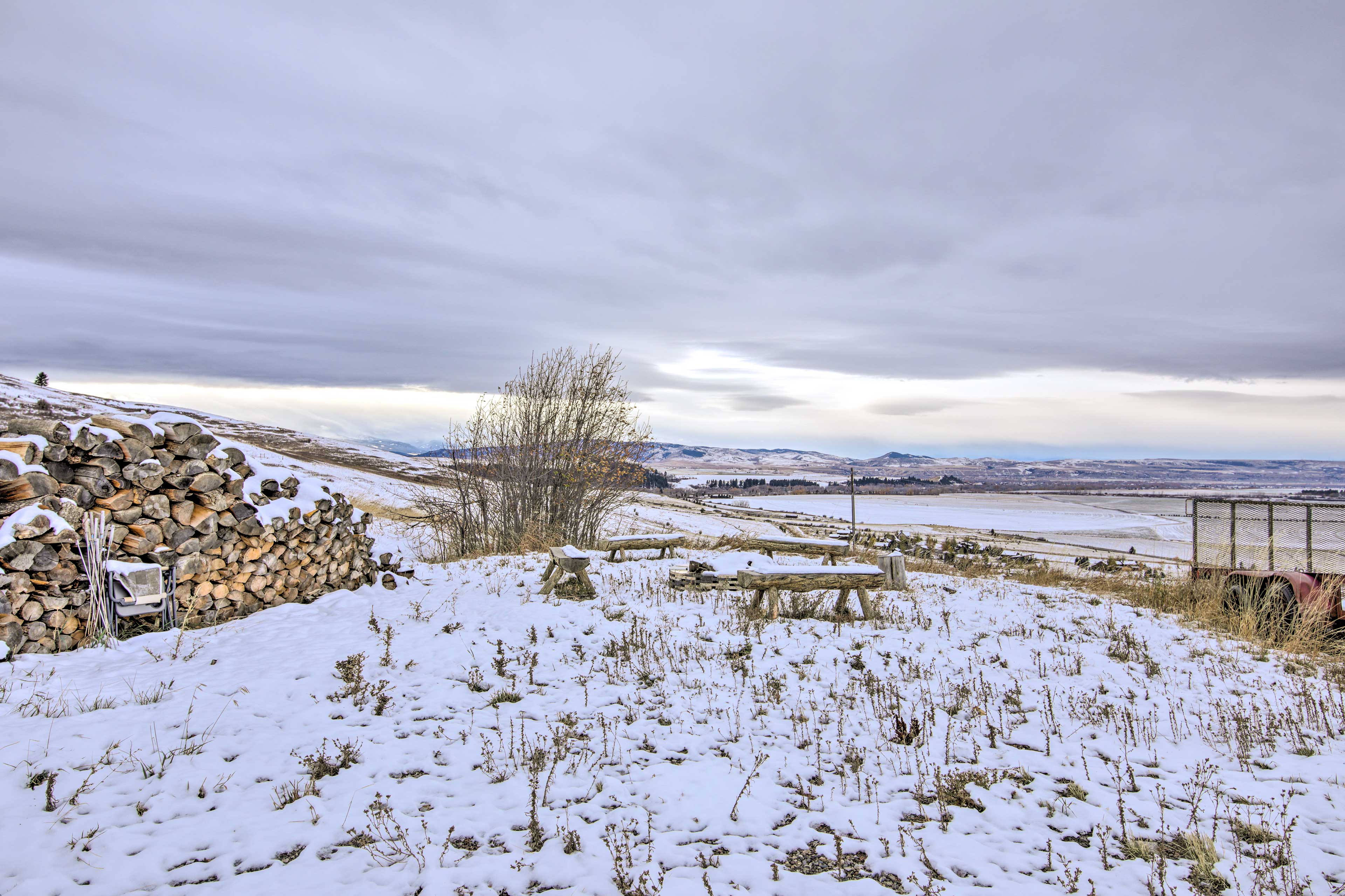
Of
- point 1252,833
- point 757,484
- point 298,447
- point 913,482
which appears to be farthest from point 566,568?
point 913,482

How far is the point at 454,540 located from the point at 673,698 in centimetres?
1238

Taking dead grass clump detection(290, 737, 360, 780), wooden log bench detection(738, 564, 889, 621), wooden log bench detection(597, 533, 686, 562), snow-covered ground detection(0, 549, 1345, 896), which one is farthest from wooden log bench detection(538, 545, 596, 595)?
dead grass clump detection(290, 737, 360, 780)

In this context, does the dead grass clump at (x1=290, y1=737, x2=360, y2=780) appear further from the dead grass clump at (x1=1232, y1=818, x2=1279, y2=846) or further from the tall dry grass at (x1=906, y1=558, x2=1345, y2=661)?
the tall dry grass at (x1=906, y1=558, x2=1345, y2=661)

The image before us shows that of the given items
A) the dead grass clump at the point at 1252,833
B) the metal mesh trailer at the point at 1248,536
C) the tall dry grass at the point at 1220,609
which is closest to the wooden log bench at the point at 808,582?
the tall dry grass at the point at 1220,609

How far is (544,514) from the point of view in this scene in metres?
17.1

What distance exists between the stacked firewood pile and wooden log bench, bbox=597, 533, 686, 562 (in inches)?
198

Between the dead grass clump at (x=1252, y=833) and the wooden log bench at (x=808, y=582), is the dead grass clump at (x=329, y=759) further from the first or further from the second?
the dead grass clump at (x=1252, y=833)

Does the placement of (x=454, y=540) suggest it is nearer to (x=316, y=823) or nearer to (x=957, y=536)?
(x=316, y=823)

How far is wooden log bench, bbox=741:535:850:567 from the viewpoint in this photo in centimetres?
1142

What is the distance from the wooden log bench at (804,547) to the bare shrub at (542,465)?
561 centimetres

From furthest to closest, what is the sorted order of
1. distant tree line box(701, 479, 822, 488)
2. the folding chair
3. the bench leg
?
distant tree line box(701, 479, 822, 488) < the bench leg < the folding chair

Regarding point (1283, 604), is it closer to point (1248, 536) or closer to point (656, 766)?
point (1248, 536)

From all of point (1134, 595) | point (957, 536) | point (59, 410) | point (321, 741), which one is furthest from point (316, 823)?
point (59, 410)

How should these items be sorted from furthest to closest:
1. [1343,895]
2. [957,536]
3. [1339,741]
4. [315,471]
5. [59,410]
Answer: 1. [957,536]
2. [59,410]
3. [315,471]
4. [1339,741]
5. [1343,895]
